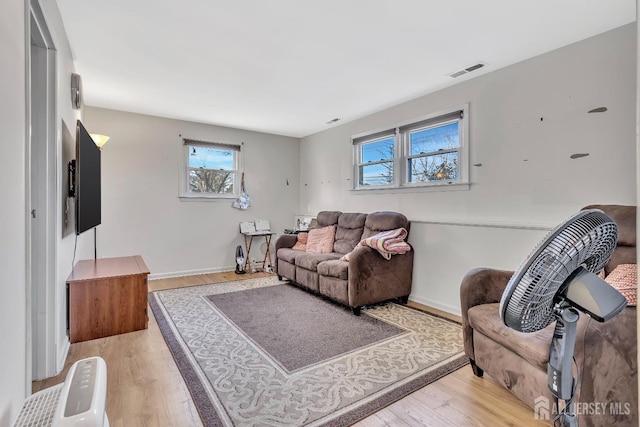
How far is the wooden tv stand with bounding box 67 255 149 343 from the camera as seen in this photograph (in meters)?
2.54

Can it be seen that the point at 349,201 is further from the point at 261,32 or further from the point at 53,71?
the point at 53,71

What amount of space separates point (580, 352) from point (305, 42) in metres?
2.52

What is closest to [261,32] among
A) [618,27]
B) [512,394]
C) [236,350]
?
[236,350]

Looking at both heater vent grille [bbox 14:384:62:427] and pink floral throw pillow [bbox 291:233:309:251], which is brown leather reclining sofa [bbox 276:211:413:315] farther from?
heater vent grille [bbox 14:384:62:427]

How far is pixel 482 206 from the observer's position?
3.05m

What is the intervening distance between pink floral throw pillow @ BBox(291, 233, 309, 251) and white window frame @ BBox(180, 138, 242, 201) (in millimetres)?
1378

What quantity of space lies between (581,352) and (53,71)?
320cm

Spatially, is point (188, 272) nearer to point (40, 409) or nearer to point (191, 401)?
point (191, 401)

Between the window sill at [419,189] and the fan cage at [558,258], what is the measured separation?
8.36 ft

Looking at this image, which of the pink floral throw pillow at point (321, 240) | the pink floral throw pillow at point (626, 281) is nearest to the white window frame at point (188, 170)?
the pink floral throw pillow at point (321, 240)

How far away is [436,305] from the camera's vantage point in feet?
11.0

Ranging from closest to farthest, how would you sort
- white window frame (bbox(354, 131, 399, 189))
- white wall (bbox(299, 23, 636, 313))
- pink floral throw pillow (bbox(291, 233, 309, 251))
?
white wall (bbox(299, 23, 636, 313)) → white window frame (bbox(354, 131, 399, 189)) → pink floral throw pillow (bbox(291, 233, 309, 251))

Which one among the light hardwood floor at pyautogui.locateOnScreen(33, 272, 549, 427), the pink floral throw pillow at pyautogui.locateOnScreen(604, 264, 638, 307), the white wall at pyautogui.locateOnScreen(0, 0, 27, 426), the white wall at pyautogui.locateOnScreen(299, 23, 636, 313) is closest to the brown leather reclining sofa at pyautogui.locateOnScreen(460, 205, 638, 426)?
the light hardwood floor at pyautogui.locateOnScreen(33, 272, 549, 427)

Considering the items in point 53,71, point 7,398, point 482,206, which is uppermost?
point 53,71
